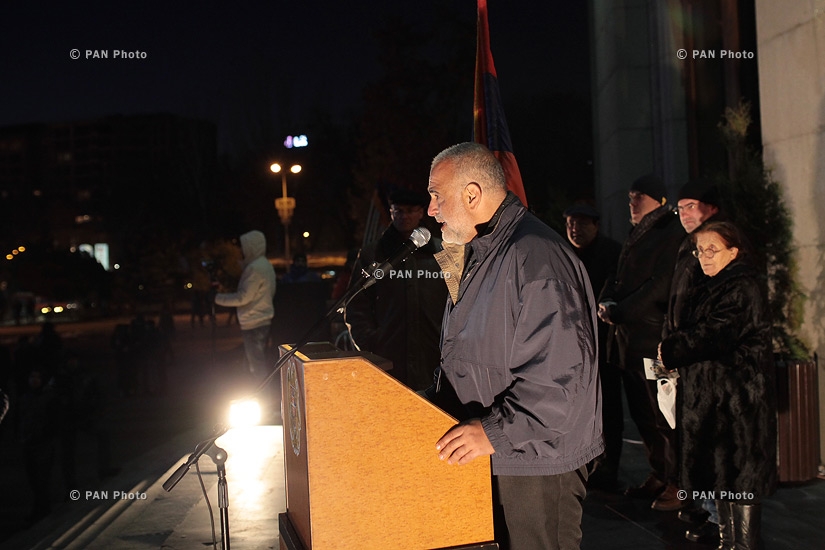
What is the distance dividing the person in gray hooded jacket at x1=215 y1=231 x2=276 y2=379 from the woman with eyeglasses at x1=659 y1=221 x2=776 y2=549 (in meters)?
5.64

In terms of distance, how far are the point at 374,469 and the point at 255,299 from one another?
7.16m

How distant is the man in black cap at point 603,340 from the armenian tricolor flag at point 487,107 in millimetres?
871

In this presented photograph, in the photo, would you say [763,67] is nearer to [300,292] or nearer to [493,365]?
[493,365]

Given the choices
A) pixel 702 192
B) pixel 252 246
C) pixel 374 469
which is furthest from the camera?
pixel 252 246

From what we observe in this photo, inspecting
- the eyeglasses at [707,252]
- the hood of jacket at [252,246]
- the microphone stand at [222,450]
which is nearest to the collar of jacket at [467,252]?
the microphone stand at [222,450]

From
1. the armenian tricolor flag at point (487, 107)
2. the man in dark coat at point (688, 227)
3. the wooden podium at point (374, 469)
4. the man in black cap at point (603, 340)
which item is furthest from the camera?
the man in black cap at point (603, 340)

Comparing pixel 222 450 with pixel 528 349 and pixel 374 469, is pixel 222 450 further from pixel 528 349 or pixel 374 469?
pixel 528 349

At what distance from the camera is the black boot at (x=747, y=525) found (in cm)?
439

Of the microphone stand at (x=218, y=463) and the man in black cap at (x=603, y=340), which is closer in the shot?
the microphone stand at (x=218, y=463)

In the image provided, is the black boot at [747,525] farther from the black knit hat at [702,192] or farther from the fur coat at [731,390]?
the black knit hat at [702,192]

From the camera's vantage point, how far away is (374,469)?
2.44m

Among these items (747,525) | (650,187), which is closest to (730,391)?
(747,525)

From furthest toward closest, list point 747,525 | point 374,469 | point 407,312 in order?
point 407,312 < point 747,525 < point 374,469

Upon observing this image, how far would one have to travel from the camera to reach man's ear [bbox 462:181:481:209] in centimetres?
282
